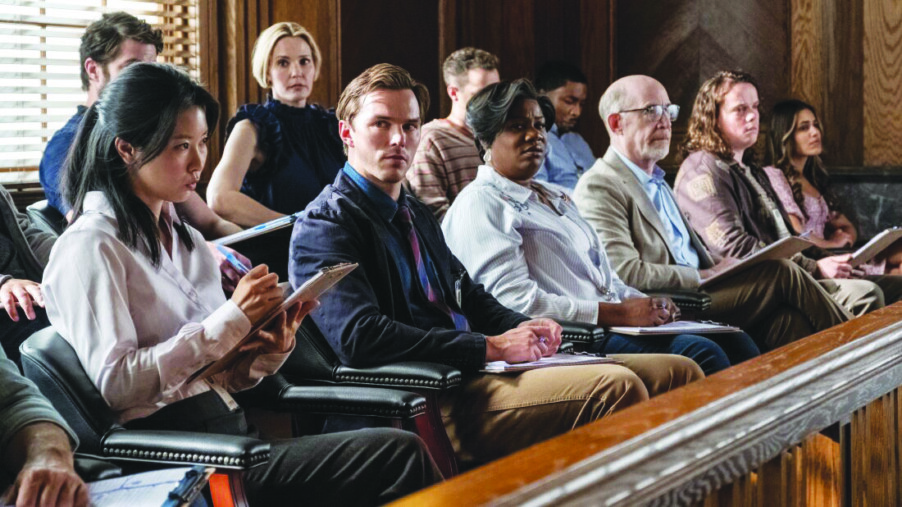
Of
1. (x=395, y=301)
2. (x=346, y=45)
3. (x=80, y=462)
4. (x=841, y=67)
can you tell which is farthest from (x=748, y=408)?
(x=841, y=67)

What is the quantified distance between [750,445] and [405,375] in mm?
1056

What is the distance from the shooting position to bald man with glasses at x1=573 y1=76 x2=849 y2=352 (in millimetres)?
3641

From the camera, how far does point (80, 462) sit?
1.75 meters

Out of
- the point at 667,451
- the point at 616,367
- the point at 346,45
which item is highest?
the point at 346,45

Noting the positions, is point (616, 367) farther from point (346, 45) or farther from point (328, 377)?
point (346, 45)

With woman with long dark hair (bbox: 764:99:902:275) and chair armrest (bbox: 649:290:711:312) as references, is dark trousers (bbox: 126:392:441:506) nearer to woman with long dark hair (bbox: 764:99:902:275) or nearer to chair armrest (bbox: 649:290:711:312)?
chair armrest (bbox: 649:290:711:312)

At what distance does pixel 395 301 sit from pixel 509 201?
25.7 inches

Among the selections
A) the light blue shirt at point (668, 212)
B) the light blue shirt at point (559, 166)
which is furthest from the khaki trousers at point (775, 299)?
the light blue shirt at point (559, 166)

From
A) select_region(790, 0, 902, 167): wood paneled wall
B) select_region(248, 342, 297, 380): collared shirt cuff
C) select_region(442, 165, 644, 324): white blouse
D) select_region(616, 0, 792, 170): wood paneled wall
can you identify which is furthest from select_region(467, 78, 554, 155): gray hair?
select_region(790, 0, 902, 167): wood paneled wall

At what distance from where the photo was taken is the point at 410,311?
2639 millimetres

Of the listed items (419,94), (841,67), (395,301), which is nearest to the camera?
(395,301)

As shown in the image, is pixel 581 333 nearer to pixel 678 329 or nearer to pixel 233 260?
pixel 678 329

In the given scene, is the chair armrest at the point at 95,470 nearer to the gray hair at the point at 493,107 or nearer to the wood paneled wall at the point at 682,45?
the gray hair at the point at 493,107

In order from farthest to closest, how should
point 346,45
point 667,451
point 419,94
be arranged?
point 346,45, point 419,94, point 667,451
